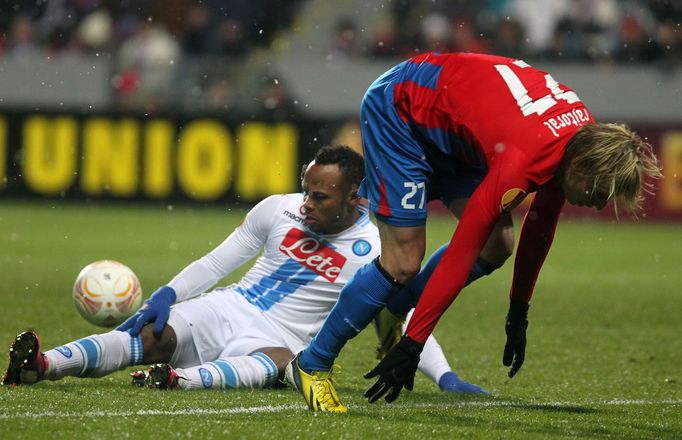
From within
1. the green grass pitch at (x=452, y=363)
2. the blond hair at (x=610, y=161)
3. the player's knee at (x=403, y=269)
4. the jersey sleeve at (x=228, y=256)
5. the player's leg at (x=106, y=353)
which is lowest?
the green grass pitch at (x=452, y=363)

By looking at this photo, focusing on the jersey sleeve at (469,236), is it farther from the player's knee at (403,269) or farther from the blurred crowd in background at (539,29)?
the blurred crowd in background at (539,29)

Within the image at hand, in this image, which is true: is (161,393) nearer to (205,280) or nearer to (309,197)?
(205,280)

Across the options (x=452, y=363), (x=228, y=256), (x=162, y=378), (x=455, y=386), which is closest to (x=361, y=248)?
(x=228, y=256)

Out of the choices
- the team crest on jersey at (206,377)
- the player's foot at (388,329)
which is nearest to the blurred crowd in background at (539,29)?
the player's foot at (388,329)

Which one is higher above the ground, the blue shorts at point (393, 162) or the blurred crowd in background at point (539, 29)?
the blurred crowd in background at point (539, 29)

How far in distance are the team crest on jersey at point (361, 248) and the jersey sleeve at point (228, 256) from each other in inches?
16.3

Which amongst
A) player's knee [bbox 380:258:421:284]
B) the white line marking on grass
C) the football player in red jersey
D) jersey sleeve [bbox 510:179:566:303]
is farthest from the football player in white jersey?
player's knee [bbox 380:258:421:284]

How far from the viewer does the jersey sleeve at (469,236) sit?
4.07 metres

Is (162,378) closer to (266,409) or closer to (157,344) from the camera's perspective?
(157,344)

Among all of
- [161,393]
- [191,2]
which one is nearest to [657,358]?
[161,393]

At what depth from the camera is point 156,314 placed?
5.08 metres

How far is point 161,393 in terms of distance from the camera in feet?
15.9

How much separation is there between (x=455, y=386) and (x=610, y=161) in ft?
5.07

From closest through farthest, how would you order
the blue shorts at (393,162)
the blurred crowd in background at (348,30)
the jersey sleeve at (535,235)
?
the blue shorts at (393,162) < the jersey sleeve at (535,235) < the blurred crowd in background at (348,30)
